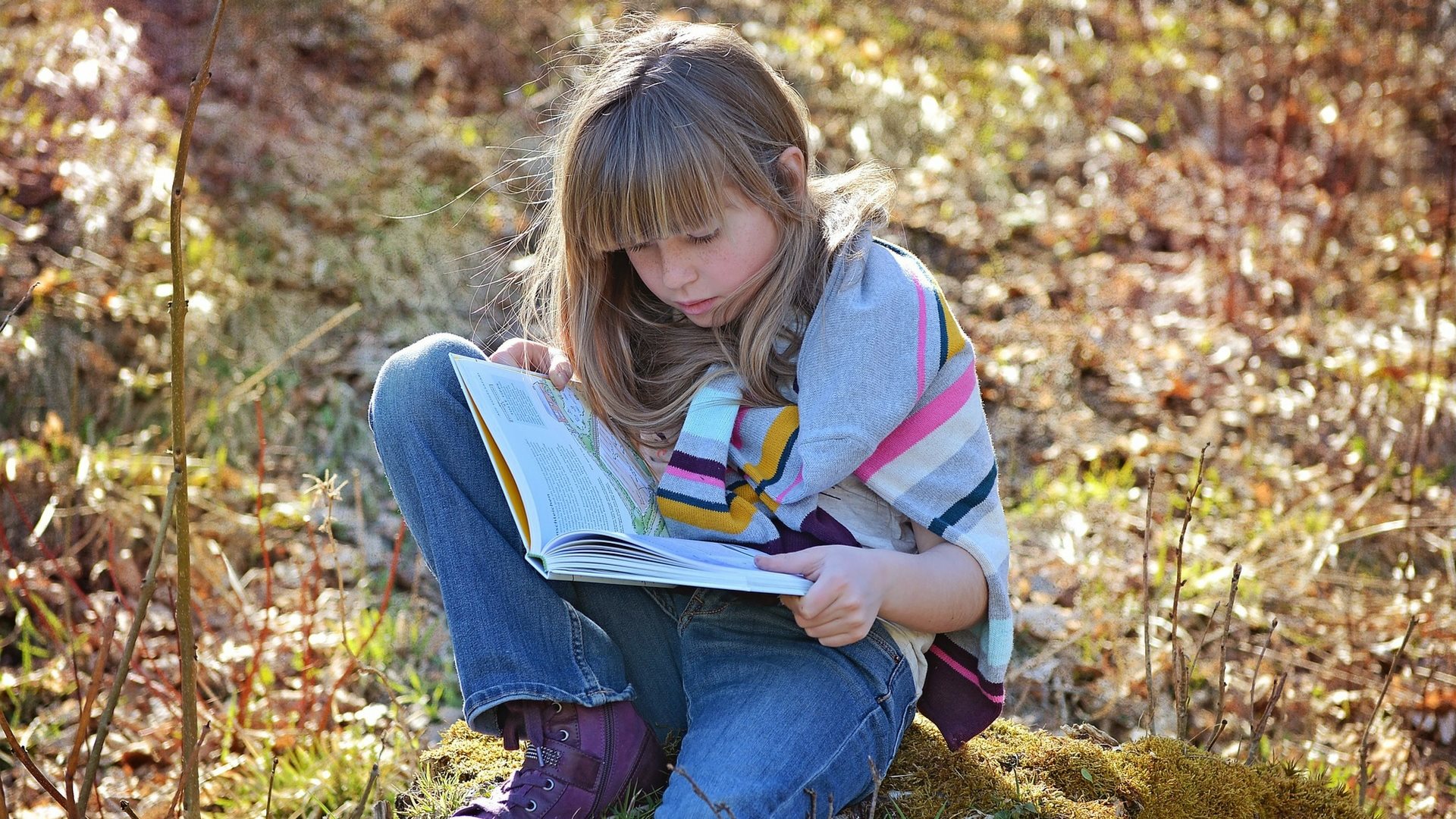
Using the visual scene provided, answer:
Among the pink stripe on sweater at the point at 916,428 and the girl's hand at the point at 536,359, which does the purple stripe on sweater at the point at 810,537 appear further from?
the girl's hand at the point at 536,359

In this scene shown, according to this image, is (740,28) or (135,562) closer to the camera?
(135,562)

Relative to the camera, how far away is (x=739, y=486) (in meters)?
1.92

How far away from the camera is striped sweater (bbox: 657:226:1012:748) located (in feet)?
5.79

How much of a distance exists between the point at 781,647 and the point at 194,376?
2648mm

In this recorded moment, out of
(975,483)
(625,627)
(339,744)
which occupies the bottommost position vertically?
(339,744)

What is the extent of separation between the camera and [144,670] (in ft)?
8.95

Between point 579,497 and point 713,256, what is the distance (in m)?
0.46

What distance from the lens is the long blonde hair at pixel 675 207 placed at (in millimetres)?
1833

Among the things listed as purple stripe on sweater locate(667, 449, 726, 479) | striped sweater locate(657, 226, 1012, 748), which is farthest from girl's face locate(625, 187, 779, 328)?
purple stripe on sweater locate(667, 449, 726, 479)

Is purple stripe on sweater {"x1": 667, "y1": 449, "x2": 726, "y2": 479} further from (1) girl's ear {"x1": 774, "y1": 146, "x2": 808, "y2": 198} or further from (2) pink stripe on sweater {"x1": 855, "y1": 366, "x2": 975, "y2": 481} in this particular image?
(1) girl's ear {"x1": 774, "y1": 146, "x2": 808, "y2": 198}

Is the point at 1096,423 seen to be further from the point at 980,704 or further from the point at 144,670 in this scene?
the point at 144,670

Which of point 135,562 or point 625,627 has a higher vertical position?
point 625,627

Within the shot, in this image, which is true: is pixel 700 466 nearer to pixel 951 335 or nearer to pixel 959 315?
pixel 951 335

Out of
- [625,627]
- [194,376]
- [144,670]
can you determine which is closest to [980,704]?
[625,627]
